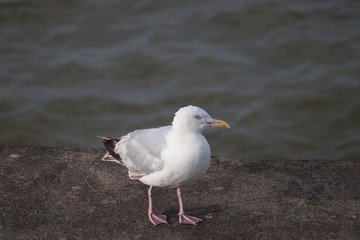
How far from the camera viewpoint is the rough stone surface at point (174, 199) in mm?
Answer: 3955

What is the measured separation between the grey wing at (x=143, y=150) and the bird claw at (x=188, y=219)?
16.1 inches

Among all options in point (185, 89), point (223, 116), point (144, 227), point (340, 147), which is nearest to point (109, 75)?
point (185, 89)

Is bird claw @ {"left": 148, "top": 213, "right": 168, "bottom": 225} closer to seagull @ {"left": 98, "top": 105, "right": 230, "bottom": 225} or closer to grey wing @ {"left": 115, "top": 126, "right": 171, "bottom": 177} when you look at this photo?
seagull @ {"left": 98, "top": 105, "right": 230, "bottom": 225}

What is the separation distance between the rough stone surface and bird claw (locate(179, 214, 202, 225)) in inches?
1.7

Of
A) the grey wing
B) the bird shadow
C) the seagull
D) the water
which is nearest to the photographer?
the seagull

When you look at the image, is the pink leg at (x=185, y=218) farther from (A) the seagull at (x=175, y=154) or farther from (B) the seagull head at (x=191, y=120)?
(B) the seagull head at (x=191, y=120)

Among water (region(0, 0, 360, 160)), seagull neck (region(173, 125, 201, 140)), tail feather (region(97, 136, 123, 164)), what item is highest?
seagull neck (region(173, 125, 201, 140))

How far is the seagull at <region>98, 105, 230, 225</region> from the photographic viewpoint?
3787 millimetres

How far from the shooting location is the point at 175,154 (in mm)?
3811

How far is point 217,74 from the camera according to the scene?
902 cm

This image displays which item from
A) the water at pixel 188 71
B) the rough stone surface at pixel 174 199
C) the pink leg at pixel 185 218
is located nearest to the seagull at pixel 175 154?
the pink leg at pixel 185 218

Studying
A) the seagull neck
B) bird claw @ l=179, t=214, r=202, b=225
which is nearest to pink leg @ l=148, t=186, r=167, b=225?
bird claw @ l=179, t=214, r=202, b=225

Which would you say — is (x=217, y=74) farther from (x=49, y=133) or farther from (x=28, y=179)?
(x=28, y=179)

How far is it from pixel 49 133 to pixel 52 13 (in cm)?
312
